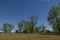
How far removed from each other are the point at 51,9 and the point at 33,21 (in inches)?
634

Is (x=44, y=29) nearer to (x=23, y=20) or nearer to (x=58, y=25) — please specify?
(x=23, y=20)

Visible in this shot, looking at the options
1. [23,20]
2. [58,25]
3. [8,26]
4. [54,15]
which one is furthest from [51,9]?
[8,26]

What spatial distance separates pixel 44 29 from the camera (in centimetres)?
7619

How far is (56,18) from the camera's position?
177 ft

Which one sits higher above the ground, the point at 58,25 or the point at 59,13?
the point at 59,13

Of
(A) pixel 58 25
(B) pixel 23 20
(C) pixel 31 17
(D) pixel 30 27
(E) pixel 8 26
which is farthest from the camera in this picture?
(E) pixel 8 26

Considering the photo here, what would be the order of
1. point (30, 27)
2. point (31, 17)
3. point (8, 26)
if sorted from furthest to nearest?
point (8, 26)
point (30, 27)
point (31, 17)

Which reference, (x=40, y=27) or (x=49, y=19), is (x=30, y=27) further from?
(x=49, y=19)

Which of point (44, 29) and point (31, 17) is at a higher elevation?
point (31, 17)

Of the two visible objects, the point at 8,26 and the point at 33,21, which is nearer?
the point at 33,21

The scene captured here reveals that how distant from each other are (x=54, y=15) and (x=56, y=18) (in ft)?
4.88

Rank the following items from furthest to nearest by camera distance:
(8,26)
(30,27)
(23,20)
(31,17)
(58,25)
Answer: (8,26) < (23,20) < (30,27) < (31,17) < (58,25)

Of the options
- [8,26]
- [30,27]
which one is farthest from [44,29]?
[8,26]

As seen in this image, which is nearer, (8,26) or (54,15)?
(54,15)
